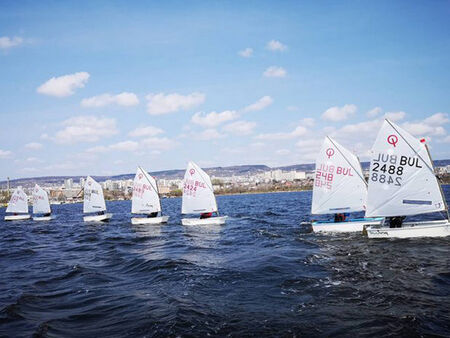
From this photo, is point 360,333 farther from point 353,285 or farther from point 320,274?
point 320,274

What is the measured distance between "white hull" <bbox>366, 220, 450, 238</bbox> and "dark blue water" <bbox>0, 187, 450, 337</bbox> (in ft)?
2.17

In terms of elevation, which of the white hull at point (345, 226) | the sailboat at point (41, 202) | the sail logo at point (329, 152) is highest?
the sail logo at point (329, 152)

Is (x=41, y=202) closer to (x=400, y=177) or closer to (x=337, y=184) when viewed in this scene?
(x=337, y=184)

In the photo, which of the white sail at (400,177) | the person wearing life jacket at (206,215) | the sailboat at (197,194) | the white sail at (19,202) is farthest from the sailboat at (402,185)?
the white sail at (19,202)

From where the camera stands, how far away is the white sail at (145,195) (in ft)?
171

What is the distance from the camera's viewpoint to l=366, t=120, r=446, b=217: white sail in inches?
1076

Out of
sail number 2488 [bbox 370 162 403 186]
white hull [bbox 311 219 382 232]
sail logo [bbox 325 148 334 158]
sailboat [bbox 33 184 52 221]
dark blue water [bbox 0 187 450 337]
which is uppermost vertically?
sail logo [bbox 325 148 334 158]

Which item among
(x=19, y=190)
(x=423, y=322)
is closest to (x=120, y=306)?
(x=423, y=322)

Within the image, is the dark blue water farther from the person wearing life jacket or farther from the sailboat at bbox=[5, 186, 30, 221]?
the sailboat at bbox=[5, 186, 30, 221]

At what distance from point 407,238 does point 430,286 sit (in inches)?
495

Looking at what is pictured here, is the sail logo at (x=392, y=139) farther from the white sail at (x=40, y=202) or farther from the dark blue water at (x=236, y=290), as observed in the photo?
the white sail at (x=40, y=202)

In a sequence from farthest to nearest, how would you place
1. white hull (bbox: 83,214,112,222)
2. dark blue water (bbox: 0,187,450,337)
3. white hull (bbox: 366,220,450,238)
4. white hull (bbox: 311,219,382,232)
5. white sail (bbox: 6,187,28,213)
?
white sail (bbox: 6,187,28,213)
white hull (bbox: 83,214,112,222)
white hull (bbox: 311,219,382,232)
white hull (bbox: 366,220,450,238)
dark blue water (bbox: 0,187,450,337)

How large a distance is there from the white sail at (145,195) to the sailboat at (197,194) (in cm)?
631

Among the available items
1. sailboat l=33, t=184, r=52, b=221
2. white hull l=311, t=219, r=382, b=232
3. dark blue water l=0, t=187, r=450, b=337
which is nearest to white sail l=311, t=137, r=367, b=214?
white hull l=311, t=219, r=382, b=232
